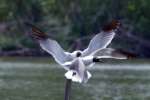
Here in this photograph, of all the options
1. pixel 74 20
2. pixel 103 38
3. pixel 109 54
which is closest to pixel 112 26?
pixel 103 38

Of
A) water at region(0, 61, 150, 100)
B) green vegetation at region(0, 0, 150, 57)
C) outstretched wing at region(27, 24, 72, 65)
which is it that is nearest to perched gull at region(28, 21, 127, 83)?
outstretched wing at region(27, 24, 72, 65)

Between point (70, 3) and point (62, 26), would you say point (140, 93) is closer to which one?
point (62, 26)

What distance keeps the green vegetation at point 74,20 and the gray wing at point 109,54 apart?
46.2 m

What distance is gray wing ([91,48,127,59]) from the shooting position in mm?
12555

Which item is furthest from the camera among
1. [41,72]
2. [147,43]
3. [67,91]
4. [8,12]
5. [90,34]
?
[8,12]

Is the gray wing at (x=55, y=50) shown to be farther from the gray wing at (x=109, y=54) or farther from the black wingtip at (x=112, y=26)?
the black wingtip at (x=112, y=26)

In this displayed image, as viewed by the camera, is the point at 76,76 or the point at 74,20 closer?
the point at 76,76

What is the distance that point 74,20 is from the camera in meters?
71.4

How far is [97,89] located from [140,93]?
2.84m

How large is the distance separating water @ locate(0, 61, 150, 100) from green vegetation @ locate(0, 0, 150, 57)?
14134 millimetres

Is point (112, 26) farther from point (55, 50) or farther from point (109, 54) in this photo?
point (55, 50)

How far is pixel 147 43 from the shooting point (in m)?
62.4

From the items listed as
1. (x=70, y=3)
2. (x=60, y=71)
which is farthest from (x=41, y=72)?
(x=70, y=3)

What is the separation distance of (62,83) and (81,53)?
20494mm
